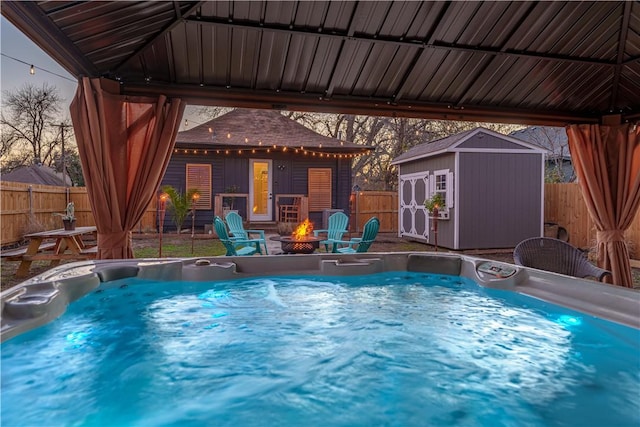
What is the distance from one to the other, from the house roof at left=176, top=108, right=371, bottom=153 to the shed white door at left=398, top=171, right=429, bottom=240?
5.00 ft

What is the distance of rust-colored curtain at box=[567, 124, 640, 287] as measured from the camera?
15.3 feet

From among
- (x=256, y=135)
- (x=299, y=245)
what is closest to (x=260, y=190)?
(x=256, y=135)

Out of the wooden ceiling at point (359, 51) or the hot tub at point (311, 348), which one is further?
the wooden ceiling at point (359, 51)

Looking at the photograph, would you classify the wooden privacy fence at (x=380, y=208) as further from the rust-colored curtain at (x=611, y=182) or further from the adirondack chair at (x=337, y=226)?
the rust-colored curtain at (x=611, y=182)

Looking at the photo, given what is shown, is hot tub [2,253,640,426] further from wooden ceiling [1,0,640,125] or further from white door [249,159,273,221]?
white door [249,159,273,221]

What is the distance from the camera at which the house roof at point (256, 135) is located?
35.4 ft

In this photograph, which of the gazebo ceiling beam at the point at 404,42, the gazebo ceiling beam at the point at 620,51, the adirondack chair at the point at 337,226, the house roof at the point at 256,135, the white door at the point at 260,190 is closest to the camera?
the gazebo ceiling beam at the point at 404,42

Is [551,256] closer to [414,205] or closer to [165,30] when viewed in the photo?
[165,30]

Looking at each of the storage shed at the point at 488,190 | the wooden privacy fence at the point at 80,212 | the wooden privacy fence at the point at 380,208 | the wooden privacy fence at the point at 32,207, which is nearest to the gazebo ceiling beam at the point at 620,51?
the wooden privacy fence at the point at 80,212

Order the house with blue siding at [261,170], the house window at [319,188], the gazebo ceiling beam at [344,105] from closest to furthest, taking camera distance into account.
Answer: the gazebo ceiling beam at [344,105]
the house with blue siding at [261,170]
the house window at [319,188]

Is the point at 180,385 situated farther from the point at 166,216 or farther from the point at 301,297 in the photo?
the point at 166,216

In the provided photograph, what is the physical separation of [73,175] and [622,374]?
2003cm

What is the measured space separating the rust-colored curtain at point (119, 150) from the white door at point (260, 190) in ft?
25.2

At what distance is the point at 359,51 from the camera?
3.68m
